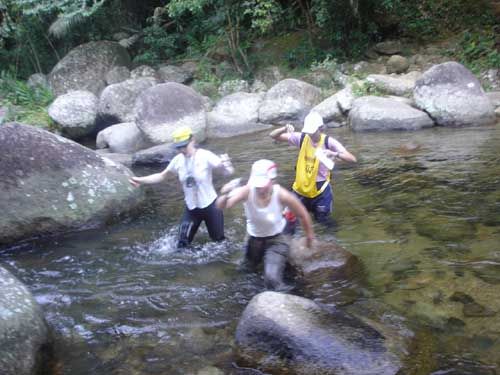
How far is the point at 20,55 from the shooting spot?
22172 millimetres

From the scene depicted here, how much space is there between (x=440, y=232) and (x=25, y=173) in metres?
5.75

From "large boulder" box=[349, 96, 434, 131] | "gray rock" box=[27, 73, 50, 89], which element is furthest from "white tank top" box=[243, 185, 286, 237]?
"gray rock" box=[27, 73, 50, 89]

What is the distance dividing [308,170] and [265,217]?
1.38 metres

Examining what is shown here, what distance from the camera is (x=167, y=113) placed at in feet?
43.7

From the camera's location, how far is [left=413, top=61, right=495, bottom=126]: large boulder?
12.4m

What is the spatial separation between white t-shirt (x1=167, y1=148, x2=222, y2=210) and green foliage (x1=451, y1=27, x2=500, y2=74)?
1221 centimetres

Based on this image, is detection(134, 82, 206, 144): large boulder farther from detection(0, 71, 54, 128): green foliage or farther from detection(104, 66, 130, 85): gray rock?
detection(104, 66, 130, 85): gray rock

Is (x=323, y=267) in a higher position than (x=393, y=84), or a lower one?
lower

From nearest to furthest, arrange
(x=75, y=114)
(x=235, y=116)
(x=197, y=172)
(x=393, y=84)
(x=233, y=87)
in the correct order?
1. (x=197, y=172)
2. (x=393, y=84)
3. (x=235, y=116)
4. (x=75, y=114)
5. (x=233, y=87)

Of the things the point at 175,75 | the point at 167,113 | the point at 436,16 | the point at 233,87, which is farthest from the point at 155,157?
the point at 436,16

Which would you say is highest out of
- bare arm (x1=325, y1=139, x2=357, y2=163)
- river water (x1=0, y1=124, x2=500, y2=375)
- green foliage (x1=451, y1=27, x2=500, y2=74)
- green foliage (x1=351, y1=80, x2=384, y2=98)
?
green foliage (x1=451, y1=27, x2=500, y2=74)

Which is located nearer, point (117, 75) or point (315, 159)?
point (315, 159)

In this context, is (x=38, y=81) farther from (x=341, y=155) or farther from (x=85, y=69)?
(x=341, y=155)

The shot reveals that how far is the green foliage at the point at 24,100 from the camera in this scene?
16.7 meters
